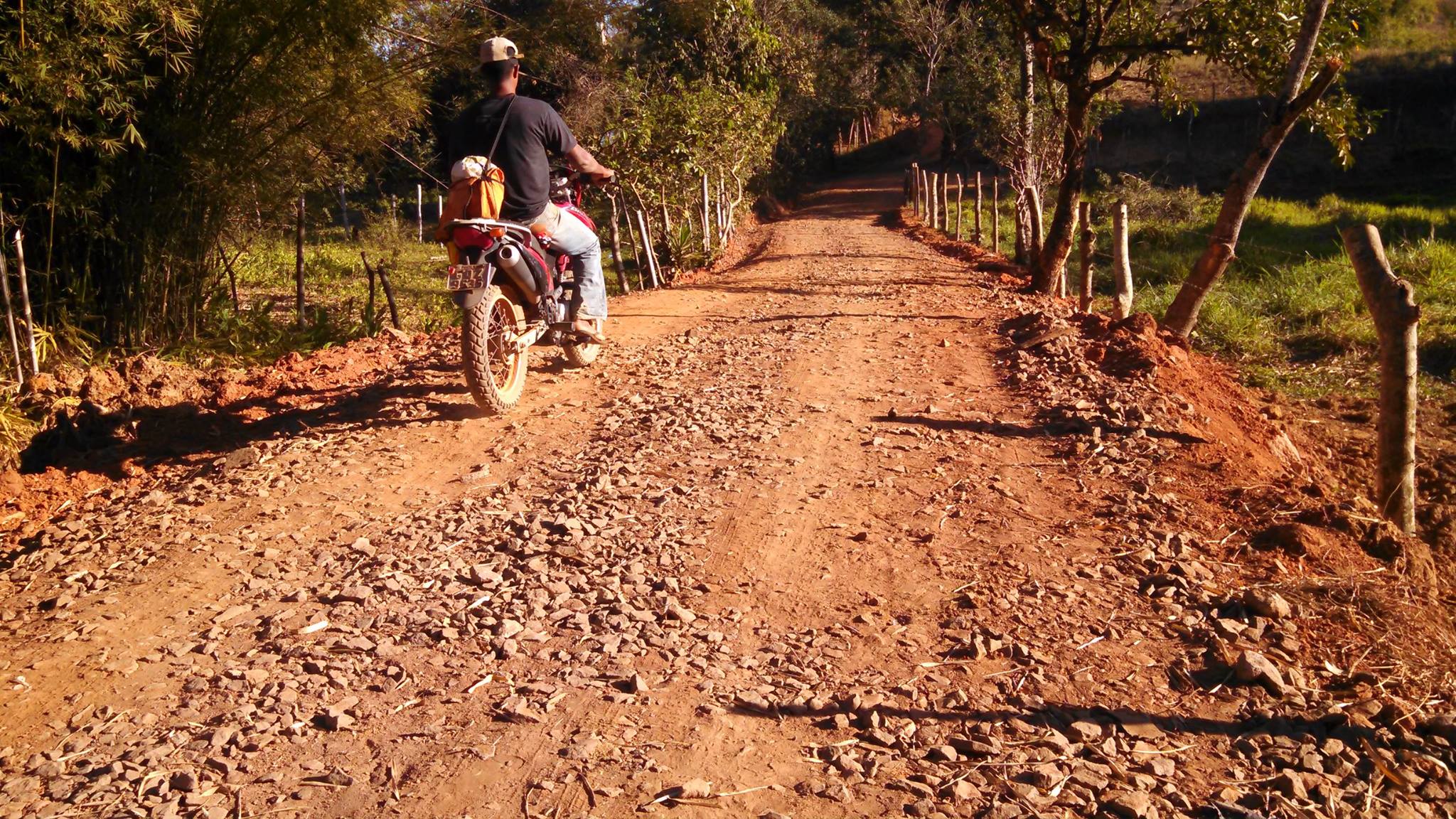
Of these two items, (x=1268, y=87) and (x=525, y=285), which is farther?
(x=1268, y=87)

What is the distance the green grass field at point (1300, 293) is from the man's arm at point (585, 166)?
601 centimetres

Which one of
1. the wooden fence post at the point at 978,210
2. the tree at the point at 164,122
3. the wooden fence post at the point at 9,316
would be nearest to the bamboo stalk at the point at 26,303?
the wooden fence post at the point at 9,316

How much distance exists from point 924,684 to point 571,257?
412 centimetres

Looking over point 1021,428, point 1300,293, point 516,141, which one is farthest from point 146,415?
point 1300,293

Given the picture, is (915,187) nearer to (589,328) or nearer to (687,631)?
(589,328)

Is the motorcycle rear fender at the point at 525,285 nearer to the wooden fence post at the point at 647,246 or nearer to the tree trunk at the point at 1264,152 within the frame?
the tree trunk at the point at 1264,152

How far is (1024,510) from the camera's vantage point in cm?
457

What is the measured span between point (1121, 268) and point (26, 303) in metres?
8.21

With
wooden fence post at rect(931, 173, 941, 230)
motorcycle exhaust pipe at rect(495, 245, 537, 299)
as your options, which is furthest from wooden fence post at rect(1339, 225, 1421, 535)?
wooden fence post at rect(931, 173, 941, 230)

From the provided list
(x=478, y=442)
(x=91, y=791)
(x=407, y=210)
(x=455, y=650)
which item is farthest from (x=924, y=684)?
(x=407, y=210)

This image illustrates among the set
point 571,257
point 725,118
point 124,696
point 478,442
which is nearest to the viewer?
point 124,696

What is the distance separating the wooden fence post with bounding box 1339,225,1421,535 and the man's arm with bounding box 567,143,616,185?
423cm

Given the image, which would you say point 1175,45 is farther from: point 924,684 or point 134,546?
point 134,546

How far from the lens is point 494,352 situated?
5.86m
